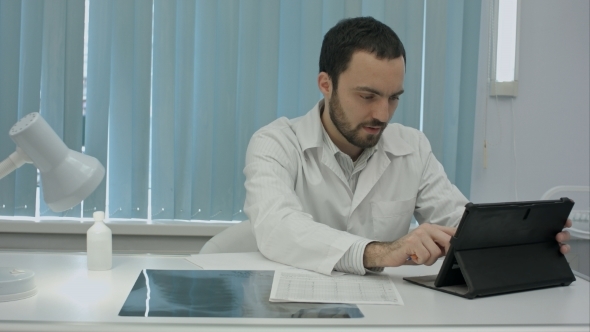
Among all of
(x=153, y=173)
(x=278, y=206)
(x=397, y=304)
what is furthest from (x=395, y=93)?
(x=153, y=173)

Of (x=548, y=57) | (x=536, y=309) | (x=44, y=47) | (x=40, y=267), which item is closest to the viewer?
(x=536, y=309)

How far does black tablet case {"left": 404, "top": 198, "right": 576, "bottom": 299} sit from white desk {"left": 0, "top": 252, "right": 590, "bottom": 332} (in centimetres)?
3

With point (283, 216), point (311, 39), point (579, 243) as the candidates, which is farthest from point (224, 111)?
point (579, 243)

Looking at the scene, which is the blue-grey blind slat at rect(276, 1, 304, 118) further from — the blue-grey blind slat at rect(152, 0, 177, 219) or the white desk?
the white desk

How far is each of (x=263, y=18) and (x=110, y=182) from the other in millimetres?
974

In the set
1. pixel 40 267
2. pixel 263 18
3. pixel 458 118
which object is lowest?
pixel 40 267

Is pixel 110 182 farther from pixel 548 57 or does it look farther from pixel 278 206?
pixel 548 57

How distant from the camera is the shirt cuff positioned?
61.6 inches

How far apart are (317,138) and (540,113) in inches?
55.1

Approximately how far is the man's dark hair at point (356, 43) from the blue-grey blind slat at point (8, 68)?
142 centimetres

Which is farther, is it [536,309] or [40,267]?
[40,267]

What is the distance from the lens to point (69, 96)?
8.91 ft

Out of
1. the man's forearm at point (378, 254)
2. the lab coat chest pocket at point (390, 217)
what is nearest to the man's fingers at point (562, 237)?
the man's forearm at point (378, 254)

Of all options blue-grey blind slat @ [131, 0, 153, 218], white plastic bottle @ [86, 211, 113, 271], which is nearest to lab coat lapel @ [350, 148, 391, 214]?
white plastic bottle @ [86, 211, 113, 271]
